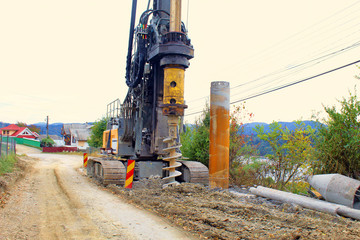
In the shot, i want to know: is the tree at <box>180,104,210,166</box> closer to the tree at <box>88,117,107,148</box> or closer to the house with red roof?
the tree at <box>88,117,107,148</box>

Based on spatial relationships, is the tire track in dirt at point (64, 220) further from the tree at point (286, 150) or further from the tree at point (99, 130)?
the tree at point (99, 130)

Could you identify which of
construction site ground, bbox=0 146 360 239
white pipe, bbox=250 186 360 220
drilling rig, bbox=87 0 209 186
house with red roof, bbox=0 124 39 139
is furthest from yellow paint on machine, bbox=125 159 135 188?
house with red roof, bbox=0 124 39 139

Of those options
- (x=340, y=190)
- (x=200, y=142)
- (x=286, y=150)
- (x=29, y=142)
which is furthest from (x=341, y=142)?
(x=29, y=142)

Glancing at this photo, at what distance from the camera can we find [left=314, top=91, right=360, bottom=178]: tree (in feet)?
28.2

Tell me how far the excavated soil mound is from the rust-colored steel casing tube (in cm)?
97

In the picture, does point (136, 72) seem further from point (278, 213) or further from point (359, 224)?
point (359, 224)

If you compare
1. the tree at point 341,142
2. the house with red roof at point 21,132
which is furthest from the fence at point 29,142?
the tree at point 341,142

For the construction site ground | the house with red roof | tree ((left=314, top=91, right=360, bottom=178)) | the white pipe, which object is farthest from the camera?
the house with red roof


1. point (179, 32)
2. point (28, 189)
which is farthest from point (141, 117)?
point (28, 189)

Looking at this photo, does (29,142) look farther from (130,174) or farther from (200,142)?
(130,174)

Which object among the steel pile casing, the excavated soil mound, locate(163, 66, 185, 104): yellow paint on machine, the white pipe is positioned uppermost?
locate(163, 66, 185, 104): yellow paint on machine

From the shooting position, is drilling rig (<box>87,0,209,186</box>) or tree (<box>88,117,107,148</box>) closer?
drilling rig (<box>87,0,209,186</box>)

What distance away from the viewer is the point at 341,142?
29.0 ft

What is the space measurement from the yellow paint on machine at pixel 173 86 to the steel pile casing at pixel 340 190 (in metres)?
5.17
